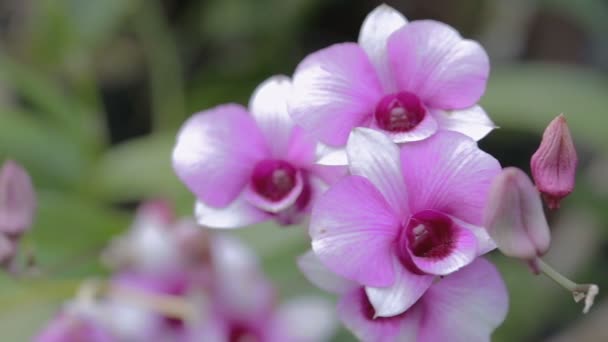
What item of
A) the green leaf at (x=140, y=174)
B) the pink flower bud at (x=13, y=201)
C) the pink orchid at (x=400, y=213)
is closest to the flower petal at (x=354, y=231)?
the pink orchid at (x=400, y=213)

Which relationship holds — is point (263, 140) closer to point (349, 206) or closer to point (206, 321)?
point (349, 206)

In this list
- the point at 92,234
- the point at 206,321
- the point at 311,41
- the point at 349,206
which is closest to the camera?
the point at 349,206

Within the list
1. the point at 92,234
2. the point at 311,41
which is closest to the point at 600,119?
the point at 311,41

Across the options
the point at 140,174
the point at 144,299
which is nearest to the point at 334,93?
the point at 144,299


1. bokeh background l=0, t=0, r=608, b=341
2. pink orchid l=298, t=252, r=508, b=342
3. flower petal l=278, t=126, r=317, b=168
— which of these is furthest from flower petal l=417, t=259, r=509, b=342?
bokeh background l=0, t=0, r=608, b=341

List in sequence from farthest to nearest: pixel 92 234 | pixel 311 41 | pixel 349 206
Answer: pixel 311 41 < pixel 92 234 < pixel 349 206

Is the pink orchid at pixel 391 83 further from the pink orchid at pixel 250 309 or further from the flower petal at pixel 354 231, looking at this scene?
the pink orchid at pixel 250 309
